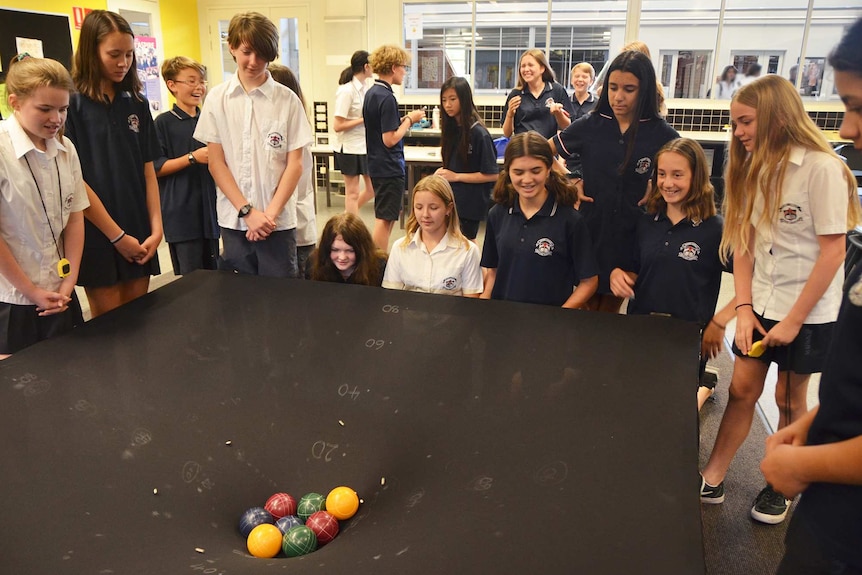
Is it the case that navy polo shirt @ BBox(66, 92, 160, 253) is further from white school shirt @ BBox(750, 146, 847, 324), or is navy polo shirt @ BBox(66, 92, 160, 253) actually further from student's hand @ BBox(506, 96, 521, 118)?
student's hand @ BBox(506, 96, 521, 118)

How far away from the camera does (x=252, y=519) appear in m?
1.16

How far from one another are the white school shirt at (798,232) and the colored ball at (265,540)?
1.43 m

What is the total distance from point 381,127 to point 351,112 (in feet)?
4.03

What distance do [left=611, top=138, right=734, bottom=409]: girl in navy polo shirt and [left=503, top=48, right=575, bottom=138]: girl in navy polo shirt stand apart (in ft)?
6.84

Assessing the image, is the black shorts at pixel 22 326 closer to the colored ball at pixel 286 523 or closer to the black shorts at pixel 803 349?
the colored ball at pixel 286 523

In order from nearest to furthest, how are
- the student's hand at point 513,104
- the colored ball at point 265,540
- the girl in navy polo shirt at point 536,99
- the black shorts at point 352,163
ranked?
the colored ball at point 265,540 < the student's hand at point 513,104 < the girl in navy polo shirt at point 536,99 < the black shorts at point 352,163

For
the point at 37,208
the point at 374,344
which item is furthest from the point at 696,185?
the point at 37,208

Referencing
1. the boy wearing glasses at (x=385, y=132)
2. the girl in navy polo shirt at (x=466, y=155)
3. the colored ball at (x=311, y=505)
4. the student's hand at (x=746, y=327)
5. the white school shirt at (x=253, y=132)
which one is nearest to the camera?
the colored ball at (x=311, y=505)

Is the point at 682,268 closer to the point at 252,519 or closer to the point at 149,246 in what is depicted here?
the point at 252,519

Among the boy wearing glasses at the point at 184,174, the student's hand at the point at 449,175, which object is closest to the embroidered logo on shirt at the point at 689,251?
the student's hand at the point at 449,175

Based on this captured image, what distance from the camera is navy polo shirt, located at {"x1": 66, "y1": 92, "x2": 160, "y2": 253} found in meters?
2.05

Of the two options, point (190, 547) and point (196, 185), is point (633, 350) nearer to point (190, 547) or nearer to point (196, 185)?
→ point (190, 547)

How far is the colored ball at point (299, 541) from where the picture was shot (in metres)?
1.16

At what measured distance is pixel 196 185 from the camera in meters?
2.90
